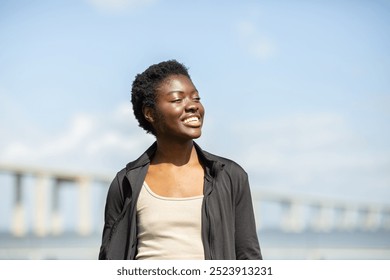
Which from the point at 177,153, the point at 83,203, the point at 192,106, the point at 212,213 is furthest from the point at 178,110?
the point at 83,203

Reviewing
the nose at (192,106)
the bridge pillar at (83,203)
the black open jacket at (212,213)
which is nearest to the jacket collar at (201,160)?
the black open jacket at (212,213)

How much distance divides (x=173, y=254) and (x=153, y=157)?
506mm

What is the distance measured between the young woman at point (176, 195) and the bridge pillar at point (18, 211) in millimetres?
30140

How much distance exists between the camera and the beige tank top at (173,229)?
3.26 meters

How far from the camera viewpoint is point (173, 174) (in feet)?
11.1

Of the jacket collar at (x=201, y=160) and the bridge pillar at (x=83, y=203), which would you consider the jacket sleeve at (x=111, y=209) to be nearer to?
the jacket collar at (x=201, y=160)

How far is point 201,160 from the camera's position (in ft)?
11.3

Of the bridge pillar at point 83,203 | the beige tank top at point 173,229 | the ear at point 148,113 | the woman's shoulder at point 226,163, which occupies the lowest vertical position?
the beige tank top at point 173,229

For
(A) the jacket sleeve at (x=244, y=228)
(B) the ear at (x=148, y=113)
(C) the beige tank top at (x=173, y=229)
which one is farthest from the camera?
(B) the ear at (x=148, y=113)

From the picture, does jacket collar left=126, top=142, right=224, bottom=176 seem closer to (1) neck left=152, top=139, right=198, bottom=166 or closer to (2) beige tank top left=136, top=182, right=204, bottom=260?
(1) neck left=152, top=139, right=198, bottom=166

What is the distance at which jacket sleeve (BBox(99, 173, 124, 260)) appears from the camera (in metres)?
3.44
